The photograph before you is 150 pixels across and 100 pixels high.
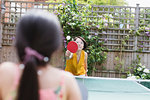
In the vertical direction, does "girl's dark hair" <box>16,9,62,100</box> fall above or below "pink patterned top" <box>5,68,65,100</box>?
above

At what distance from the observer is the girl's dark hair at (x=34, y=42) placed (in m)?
1.05

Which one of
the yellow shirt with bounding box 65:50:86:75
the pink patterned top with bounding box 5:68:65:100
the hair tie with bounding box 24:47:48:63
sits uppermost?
the hair tie with bounding box 24:47:48:63

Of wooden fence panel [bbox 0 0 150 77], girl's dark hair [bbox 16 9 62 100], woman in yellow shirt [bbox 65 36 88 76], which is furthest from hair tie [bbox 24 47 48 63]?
wooden fence panel [bbox 0 0 150 77]

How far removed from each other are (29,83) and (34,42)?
0.20 m

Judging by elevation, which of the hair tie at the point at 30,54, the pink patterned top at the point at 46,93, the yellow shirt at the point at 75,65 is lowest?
the yellow shirt at the point at 75,65

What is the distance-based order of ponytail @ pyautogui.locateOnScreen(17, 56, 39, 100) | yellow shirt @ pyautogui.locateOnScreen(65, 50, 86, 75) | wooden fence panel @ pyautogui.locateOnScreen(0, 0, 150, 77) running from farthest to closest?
wooden fence panel @ pyautogui.locateOnScreen(0, 0, 150, 77)
yellow shirt @ pyautogui.locateOnScreen(65, 50, 86, 75)
ponytail @ pyautogui.locateOnScreen(17, 56, 39, 100)

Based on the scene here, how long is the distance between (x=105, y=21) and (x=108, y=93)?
15.2 ft

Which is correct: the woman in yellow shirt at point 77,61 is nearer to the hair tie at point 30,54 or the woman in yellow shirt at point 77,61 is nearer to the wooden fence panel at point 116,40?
the wooden fence panel at point 116,40

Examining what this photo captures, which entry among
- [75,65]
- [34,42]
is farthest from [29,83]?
[75,65]

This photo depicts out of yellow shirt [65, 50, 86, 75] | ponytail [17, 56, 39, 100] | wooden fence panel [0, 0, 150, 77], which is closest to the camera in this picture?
ponytail [17, 56, 39, 100]

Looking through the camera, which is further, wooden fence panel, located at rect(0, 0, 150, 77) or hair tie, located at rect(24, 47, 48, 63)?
wooden fence panel, located at rect(0, 0, 150, 77)

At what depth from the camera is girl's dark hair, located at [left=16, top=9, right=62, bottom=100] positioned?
105 cm

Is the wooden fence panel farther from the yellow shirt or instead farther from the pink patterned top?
the pink patterned top

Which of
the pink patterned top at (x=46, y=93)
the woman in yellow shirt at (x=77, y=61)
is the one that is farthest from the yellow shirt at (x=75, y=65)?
the pink patterned top at (x=46, y=93)
